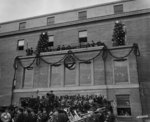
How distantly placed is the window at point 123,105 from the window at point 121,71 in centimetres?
153

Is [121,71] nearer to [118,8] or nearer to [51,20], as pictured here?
[118,8]

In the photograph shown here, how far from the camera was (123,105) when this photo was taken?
1625cm

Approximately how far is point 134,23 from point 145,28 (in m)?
1.39

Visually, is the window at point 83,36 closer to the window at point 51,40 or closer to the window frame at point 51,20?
the window at point 51,40

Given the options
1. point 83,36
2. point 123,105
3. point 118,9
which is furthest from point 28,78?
point 118,9

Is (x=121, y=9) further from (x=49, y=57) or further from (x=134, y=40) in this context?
(x=49, y=57)

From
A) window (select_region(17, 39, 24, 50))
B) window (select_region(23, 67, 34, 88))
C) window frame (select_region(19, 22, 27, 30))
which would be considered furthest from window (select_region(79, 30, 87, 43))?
window frame (select_region(19, 22, 27, 30))

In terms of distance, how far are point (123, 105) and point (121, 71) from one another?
317cm

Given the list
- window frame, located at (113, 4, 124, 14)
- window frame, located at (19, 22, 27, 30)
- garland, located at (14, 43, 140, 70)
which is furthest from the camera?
window frame, located at (19, 22, 27, 30)

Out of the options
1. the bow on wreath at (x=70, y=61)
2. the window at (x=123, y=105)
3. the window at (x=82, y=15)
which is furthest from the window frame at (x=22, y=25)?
the window at (x=123, y=105)

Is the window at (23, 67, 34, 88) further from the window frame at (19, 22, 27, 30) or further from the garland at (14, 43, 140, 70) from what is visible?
the window frame at (19, 22, 27, 30)

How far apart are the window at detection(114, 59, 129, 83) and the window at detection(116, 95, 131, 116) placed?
1525mm

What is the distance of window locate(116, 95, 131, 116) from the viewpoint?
52.4 feet

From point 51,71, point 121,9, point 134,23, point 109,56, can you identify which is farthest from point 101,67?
point 121,9
